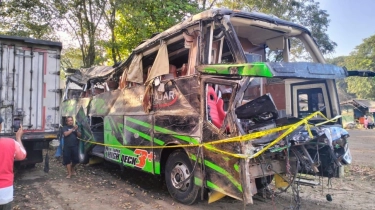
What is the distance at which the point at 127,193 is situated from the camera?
613cm

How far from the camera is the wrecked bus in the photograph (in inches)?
164

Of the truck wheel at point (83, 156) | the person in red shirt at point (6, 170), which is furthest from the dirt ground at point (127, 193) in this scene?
the person in red shirt at point (6, 170)

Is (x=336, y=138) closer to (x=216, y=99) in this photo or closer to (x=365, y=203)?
(x=365, y=203)

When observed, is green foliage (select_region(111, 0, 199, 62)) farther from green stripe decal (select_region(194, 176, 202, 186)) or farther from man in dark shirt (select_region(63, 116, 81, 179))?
green stripe decal (select_region(194, 176, 202, 186))

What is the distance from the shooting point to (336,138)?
16.4 ft

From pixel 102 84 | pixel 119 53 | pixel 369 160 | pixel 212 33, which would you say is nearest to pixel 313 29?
pixel 369 160

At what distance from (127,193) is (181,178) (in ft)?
5.19

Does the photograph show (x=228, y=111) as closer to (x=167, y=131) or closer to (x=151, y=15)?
(x=167, y=131)

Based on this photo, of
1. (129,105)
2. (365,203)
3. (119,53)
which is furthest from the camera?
(119,53)

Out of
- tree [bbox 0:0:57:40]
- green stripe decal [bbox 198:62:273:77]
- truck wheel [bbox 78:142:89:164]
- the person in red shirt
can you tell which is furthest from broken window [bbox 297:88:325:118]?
tree [bbox 0:0:57:40]

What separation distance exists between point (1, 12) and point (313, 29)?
17464 millimetres

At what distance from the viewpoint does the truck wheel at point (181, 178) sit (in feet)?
16.3

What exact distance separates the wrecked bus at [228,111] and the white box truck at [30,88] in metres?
1.66

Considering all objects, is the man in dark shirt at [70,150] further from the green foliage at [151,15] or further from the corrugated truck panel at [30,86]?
the green foliage at [151,15]
